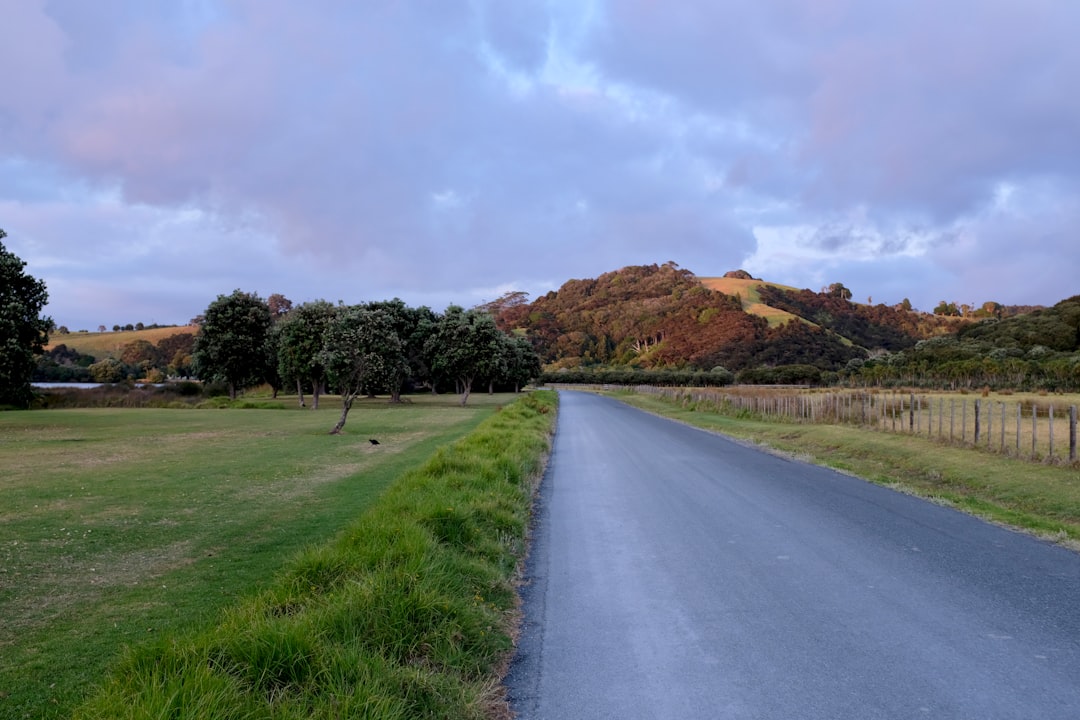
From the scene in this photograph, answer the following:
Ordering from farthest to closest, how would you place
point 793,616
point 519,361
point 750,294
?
point 750,294 < point 519,361 < point 793,616

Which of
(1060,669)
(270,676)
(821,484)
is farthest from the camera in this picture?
(821,484)

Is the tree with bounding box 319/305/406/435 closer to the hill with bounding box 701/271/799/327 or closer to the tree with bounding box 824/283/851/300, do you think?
the hill with bounding box 701/271/799/327

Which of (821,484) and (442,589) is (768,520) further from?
(442,589)

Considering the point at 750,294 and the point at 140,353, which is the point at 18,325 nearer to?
the point at 140,353

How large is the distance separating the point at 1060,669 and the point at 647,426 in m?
25.8

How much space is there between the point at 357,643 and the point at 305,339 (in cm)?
4478

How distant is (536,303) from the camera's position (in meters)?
186

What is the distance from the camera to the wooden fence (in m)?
15.0

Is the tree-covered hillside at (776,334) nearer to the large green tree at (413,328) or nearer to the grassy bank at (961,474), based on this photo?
the grassy bank at (961,474)

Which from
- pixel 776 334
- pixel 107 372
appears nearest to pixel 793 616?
pixel 107 372

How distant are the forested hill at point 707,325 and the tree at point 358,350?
91.6 meters

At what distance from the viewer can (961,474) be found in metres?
13.5

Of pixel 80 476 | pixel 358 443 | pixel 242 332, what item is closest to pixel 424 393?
pixel 242 332

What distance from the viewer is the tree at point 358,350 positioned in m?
25.7
